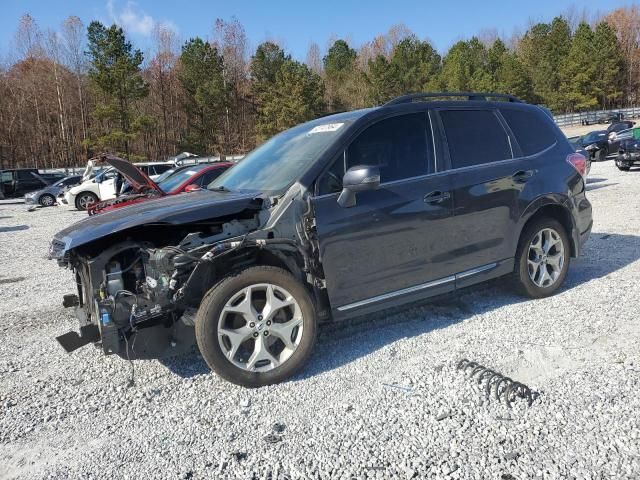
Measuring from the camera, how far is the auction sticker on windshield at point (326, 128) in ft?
13.1

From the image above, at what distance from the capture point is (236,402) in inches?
127

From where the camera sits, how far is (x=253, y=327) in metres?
3.35

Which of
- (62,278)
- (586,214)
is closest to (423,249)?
(586,214)

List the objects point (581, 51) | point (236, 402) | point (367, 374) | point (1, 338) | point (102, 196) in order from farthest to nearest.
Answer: point (581, 51)
point (102, 196)
point (1, 338)
point (367, 374)
point (236, 402)

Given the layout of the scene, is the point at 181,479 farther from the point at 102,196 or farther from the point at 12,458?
the point at 102,196

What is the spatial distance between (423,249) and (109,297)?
92.2 inches

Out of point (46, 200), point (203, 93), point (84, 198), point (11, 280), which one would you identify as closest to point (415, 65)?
point (203, 93)

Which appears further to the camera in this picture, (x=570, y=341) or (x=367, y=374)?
(x=570, y=341)

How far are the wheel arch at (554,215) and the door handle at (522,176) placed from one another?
25 centimetres

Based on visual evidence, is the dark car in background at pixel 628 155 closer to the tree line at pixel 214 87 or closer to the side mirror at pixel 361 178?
the side mirror at pixel 361 178

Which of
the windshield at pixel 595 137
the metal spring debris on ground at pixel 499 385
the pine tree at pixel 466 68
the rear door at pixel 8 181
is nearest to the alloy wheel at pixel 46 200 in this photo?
the rear door at pixel 8 181

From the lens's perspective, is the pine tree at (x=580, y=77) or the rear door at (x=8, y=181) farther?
the pine tree at (x=580, y=77)

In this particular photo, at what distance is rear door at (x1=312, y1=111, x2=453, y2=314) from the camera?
142 inches

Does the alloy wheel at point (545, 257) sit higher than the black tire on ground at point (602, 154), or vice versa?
the black tire on ground at point (602, 154)
